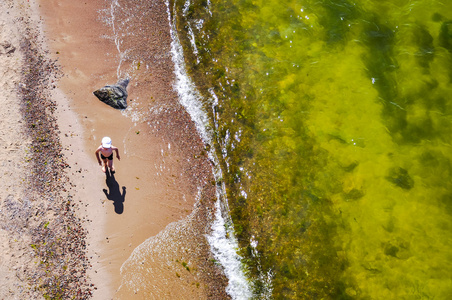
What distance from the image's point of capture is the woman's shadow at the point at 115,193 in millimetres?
10682

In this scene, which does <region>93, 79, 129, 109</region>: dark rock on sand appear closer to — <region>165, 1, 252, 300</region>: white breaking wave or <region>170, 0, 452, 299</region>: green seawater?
<region>165, 1, 252, 300</region>: white breaking wave

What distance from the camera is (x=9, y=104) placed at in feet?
38.2

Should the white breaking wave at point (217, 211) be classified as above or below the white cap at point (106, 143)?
below

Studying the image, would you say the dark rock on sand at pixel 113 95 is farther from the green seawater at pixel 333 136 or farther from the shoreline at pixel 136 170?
the green seawater at pixel 333 136

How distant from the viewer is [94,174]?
433 inches

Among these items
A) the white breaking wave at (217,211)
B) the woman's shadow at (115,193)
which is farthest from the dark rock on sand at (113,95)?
the woman's shadow at (115,193)

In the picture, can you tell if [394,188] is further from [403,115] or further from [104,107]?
[104,107]

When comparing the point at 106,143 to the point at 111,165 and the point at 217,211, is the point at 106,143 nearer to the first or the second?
the point at 111,165

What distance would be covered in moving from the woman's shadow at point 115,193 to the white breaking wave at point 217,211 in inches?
118

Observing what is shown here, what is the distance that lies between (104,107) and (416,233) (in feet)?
38.2

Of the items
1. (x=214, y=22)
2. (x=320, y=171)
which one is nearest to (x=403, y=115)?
(x=320, y=171)

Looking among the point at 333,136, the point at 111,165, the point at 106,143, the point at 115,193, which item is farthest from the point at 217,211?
the point at 333,136

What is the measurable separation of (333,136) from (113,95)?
26.9 feet

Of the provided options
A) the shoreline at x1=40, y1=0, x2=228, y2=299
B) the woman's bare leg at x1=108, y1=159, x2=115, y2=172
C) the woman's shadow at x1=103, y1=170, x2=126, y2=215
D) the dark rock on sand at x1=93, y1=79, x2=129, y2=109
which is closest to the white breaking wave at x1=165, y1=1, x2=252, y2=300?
the shoreline at x1=40, y1=0, x2=228, y2=299
